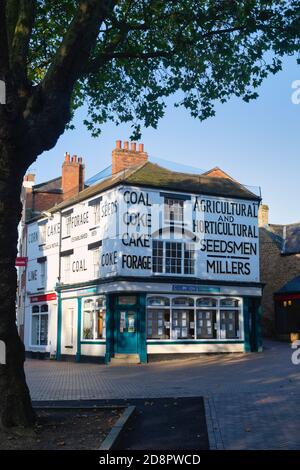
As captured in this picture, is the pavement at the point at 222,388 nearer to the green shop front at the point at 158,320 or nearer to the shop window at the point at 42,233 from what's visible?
the green shop front at the point at 158,320

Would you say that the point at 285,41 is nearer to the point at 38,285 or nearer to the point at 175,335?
the point at 175,335

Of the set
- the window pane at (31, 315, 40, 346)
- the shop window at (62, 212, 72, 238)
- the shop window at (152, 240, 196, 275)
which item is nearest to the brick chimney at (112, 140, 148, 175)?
the shop window at (62, 212, 72, 238)

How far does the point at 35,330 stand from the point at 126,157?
12.0 m

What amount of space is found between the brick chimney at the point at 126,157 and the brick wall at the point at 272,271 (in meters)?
12.6

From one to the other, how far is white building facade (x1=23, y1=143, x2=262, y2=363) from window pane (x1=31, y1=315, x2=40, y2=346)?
Answer: 2334mm

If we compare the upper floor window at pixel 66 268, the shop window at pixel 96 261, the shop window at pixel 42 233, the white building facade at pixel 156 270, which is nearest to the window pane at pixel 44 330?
the white building facade at pixel 156 270

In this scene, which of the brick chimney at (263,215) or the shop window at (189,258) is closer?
the shop window at (189,258)

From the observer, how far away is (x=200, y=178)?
99.9ft

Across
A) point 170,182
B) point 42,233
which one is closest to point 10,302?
point 170,182

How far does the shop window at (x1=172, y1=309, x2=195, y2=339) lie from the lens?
27.1 metres

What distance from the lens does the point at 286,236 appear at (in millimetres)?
40719

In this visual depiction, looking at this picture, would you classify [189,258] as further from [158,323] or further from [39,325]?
[39,325]

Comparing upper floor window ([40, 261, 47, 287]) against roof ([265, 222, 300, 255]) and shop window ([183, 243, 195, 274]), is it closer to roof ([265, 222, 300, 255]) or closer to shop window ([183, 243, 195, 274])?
shop window ([183, 243, 195, 274])

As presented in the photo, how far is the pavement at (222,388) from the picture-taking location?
9.14 m
